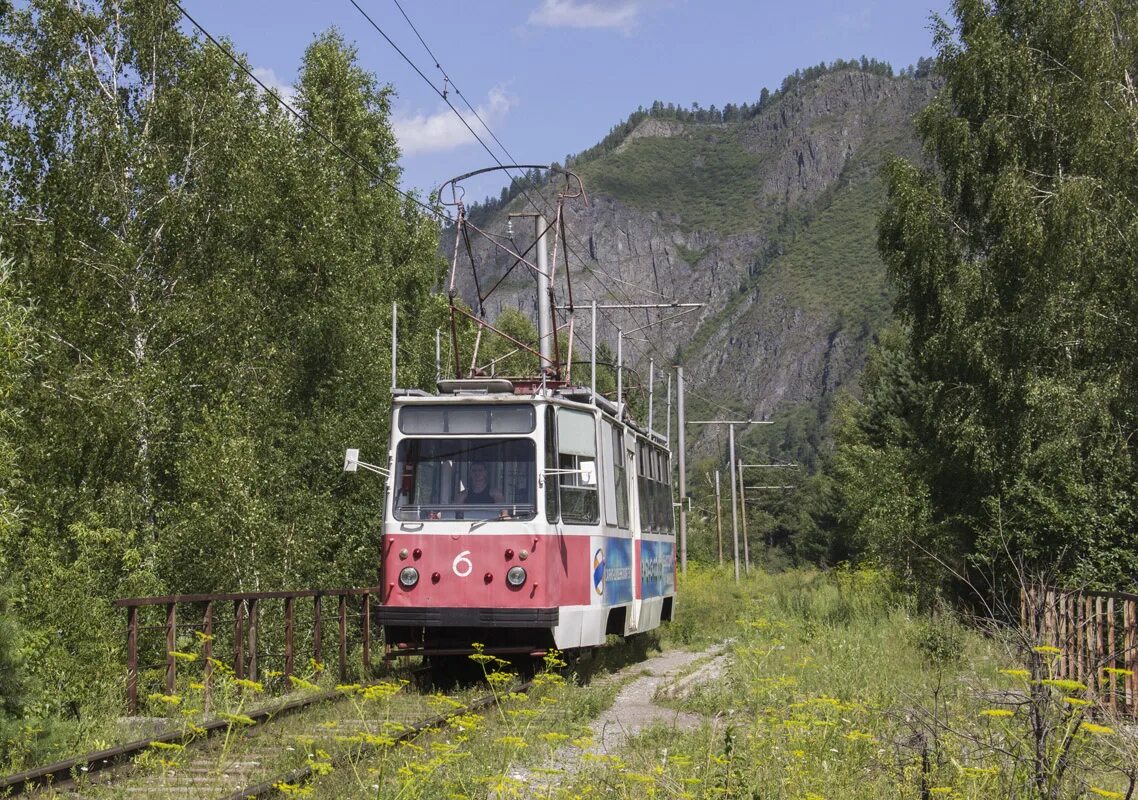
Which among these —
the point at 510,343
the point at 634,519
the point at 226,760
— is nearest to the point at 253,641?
the point at 226,760

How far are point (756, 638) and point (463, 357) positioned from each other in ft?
61.2

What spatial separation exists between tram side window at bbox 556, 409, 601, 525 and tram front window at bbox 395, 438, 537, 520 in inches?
15.1

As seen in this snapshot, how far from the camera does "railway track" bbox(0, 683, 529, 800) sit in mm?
7332

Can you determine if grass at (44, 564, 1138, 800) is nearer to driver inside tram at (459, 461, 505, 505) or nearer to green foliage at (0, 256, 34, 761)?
green foliage at (0, 256, 34, 761)

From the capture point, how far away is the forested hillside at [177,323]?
2086cm

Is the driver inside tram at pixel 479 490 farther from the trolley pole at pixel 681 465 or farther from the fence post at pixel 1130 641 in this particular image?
the trolley pole at pixel 681 465

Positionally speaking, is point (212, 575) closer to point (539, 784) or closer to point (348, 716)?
point (348, 716)

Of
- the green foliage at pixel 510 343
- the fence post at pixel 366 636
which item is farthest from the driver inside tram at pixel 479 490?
the green foliage at pixel 510 343

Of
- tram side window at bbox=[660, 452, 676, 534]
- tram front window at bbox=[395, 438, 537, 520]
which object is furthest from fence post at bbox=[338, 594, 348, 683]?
tram side window at bbox=[660, 452, 676, 534]

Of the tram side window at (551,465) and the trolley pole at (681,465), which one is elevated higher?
the trolley pole at (681,465)

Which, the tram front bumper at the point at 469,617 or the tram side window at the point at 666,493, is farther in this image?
the tram side window at the point at 666,493

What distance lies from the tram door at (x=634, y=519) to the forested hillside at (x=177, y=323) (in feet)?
23.1

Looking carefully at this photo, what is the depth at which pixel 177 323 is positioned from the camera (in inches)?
897

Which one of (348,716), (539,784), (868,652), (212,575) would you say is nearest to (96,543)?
(212,575)
